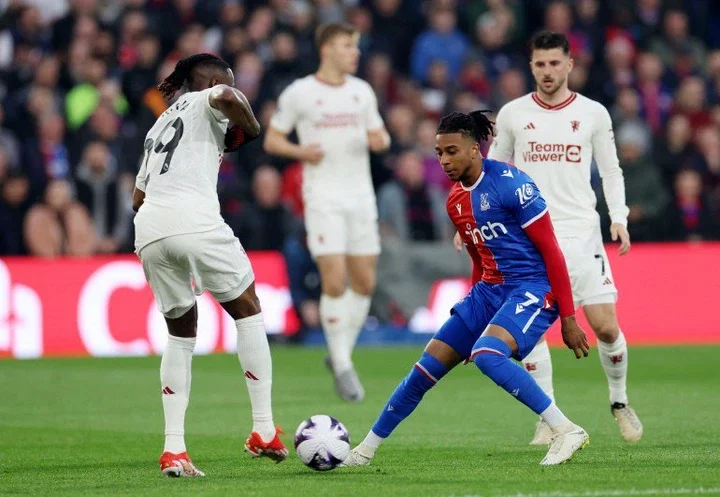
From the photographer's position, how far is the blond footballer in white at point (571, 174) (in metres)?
8.93

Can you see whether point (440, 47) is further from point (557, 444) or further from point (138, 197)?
point (557, 444)

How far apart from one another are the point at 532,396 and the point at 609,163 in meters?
2.41

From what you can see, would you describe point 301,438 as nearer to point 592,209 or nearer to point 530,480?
point 530,480

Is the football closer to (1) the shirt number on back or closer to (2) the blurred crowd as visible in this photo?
(1) the shirt number on back

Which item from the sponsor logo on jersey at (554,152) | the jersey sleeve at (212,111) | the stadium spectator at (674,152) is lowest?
the stadium spectator at (674,152)

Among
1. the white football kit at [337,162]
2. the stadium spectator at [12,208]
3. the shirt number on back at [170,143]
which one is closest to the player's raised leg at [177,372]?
the shirt number on back at [170,143]

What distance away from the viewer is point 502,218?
742 centimetres

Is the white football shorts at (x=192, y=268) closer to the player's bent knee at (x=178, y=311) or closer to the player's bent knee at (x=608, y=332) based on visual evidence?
the player's bent knee at (x=178, y=311)

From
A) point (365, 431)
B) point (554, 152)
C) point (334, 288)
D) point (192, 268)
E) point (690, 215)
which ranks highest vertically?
point (554, 152)

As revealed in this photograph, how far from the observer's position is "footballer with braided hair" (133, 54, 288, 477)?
291 inches

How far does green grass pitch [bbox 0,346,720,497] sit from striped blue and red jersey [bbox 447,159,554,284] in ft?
3.21

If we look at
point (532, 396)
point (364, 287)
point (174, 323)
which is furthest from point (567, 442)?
point (364, 287)

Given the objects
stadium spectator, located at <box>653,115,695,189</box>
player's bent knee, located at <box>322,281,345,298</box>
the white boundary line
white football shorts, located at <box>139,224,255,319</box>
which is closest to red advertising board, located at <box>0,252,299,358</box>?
player's bent knee, located at <box>322,281,345,298</box>

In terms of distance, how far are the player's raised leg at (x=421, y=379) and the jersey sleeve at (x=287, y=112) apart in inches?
196
